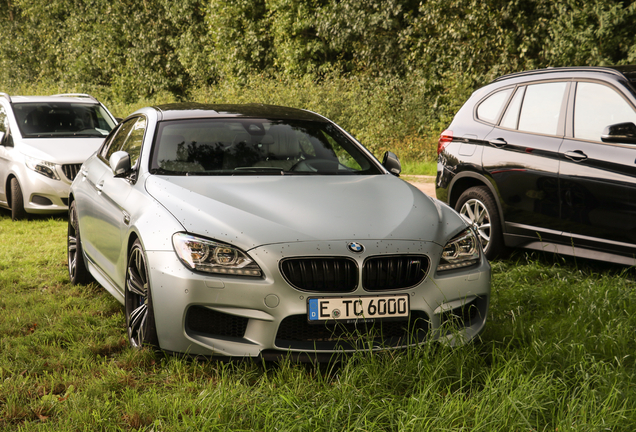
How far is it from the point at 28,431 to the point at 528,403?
Result: 207 cm

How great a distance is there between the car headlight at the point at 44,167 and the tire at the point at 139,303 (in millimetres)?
5659

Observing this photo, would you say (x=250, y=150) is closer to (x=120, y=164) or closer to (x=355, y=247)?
(x=120, y=164)

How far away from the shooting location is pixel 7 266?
6387mm

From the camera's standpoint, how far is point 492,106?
6.41 m

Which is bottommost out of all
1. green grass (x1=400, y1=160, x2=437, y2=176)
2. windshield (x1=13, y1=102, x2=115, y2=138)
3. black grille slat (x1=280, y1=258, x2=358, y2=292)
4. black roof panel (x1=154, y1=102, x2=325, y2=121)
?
green grass (x1=400, y1=160, x2=437, y2=176)

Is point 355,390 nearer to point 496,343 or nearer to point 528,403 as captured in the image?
point 528,403

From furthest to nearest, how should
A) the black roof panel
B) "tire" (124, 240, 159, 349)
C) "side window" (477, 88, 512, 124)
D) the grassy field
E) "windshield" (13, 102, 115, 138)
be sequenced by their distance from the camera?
"windshield" (13, 102, 115, 138) → "side window" (477, 88, 512, 124) → the black roof panel → "tire" (124, 240, 159, 349) → the grassy field

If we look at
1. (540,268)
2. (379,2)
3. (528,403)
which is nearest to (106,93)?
(379,2)

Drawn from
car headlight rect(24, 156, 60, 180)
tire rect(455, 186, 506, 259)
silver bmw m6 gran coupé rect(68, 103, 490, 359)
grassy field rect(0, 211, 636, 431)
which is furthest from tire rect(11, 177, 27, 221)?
tire rect(455, 186, 506, 259)

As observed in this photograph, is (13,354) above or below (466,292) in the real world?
below

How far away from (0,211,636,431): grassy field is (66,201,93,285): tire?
1007 mm

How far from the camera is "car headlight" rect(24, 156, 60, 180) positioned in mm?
9062

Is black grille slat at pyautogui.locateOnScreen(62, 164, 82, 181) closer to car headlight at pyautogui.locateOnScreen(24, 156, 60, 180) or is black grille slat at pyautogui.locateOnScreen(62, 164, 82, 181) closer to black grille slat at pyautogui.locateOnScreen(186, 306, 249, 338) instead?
car headlight at pyautogui.locateOnScreen(24, 156, 60, 180)

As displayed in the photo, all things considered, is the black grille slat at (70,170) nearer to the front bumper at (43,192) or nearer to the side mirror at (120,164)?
the front bumper at (43,192)
